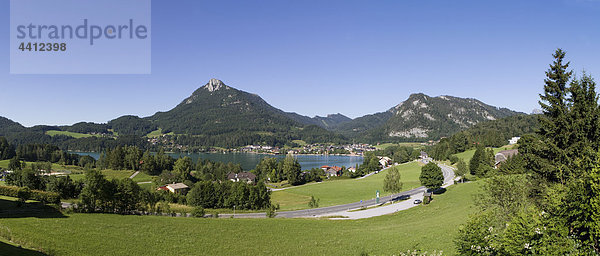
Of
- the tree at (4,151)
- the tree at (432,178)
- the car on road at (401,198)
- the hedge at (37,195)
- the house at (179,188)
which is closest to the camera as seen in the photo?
the hedge at (37,195)

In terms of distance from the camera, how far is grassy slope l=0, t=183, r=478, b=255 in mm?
19656

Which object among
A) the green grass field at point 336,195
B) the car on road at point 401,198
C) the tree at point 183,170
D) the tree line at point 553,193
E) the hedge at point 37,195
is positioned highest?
the tree line at point 553,193

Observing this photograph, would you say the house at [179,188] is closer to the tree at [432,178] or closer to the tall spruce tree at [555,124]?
the tree at [432,178]

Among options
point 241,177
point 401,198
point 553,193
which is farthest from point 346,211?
point 241,177

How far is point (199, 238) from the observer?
2455 centimetres

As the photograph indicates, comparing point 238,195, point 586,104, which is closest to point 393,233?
point 586,104

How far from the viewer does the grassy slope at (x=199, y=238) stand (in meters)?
19.7

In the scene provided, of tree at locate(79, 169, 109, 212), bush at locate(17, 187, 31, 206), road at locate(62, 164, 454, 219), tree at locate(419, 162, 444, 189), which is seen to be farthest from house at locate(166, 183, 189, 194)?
tree at locate(419, 162, 444, 189)

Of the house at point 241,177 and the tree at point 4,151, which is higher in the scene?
the tree at point 4,151

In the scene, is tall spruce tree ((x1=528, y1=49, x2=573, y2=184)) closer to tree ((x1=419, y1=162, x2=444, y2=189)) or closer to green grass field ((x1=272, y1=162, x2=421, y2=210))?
tree ((x1=419, y1=162, x2=444, y2=189))

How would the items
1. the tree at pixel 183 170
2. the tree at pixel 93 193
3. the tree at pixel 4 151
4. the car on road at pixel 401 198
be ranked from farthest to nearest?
the tree at pixel 4 151
the tree at pixel 183 170
the car on road at pixel 401 198
the tree at pixel 93 193

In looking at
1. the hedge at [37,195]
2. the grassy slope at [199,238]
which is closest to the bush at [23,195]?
the hedge at [37,195]

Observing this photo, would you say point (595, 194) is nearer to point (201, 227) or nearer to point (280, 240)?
point (280, 240)

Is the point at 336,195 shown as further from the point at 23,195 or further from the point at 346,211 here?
the point at 23,195
